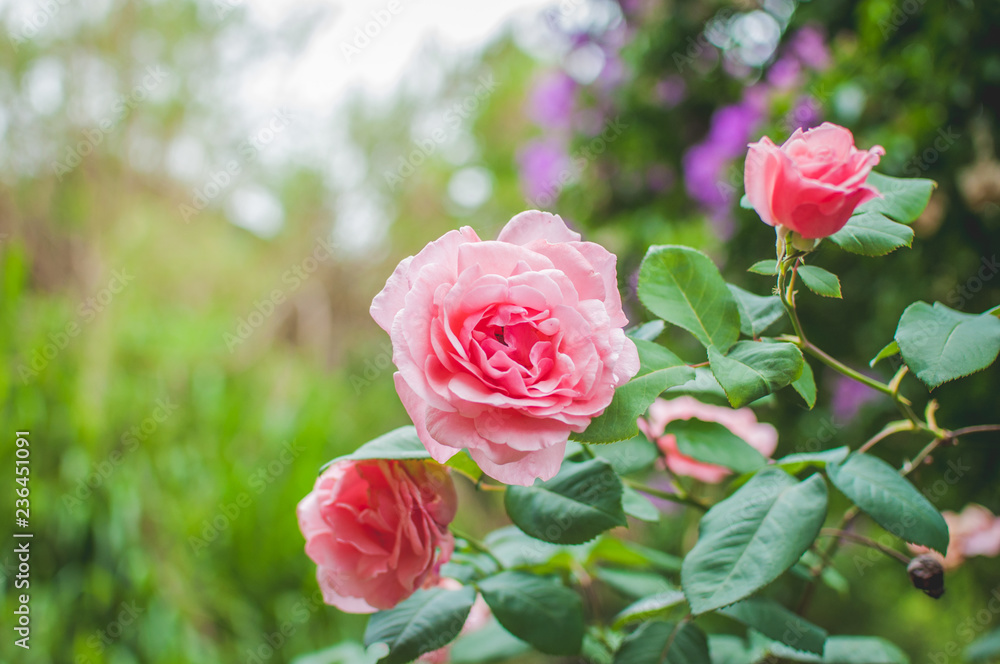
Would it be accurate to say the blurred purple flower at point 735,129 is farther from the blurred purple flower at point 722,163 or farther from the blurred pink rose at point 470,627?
the blurred pink rose at point 470,627

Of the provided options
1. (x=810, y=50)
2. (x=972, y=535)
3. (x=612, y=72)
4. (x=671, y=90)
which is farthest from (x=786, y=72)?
(x=972, y=535)

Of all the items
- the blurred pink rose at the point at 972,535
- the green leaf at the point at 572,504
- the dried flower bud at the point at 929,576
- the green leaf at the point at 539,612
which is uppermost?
the green leaf at the point at 572,504

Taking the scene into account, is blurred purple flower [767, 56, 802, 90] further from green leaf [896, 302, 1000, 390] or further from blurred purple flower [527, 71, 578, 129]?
green leaf [896, 302, 1000, 390]

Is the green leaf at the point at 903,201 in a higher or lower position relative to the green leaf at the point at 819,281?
higher

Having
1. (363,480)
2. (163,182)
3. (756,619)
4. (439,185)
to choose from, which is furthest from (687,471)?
(439,185)

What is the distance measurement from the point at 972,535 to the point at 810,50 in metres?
0.80

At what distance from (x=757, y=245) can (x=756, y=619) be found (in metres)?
0.59

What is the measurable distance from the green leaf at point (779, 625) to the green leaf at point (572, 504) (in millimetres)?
113

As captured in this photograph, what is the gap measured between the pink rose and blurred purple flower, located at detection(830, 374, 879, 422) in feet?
0.86

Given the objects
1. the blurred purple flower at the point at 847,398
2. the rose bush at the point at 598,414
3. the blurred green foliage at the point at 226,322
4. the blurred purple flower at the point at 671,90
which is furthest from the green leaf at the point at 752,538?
the blurred purple flower at the point at 671,90

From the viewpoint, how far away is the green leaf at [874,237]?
0.36m

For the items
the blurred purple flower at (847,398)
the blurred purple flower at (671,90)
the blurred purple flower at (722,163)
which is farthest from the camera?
the blurred purple flower at (671,90)

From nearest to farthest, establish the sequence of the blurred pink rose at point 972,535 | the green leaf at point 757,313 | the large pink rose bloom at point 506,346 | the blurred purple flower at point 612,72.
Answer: the large pink rose bloom at point 506,346, the green leaf at point 757,313, the blurred pink rose at point 972,535, the blurred purple flower at point 612,72

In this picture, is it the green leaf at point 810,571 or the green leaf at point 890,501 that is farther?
the green leaf at point 810,571
